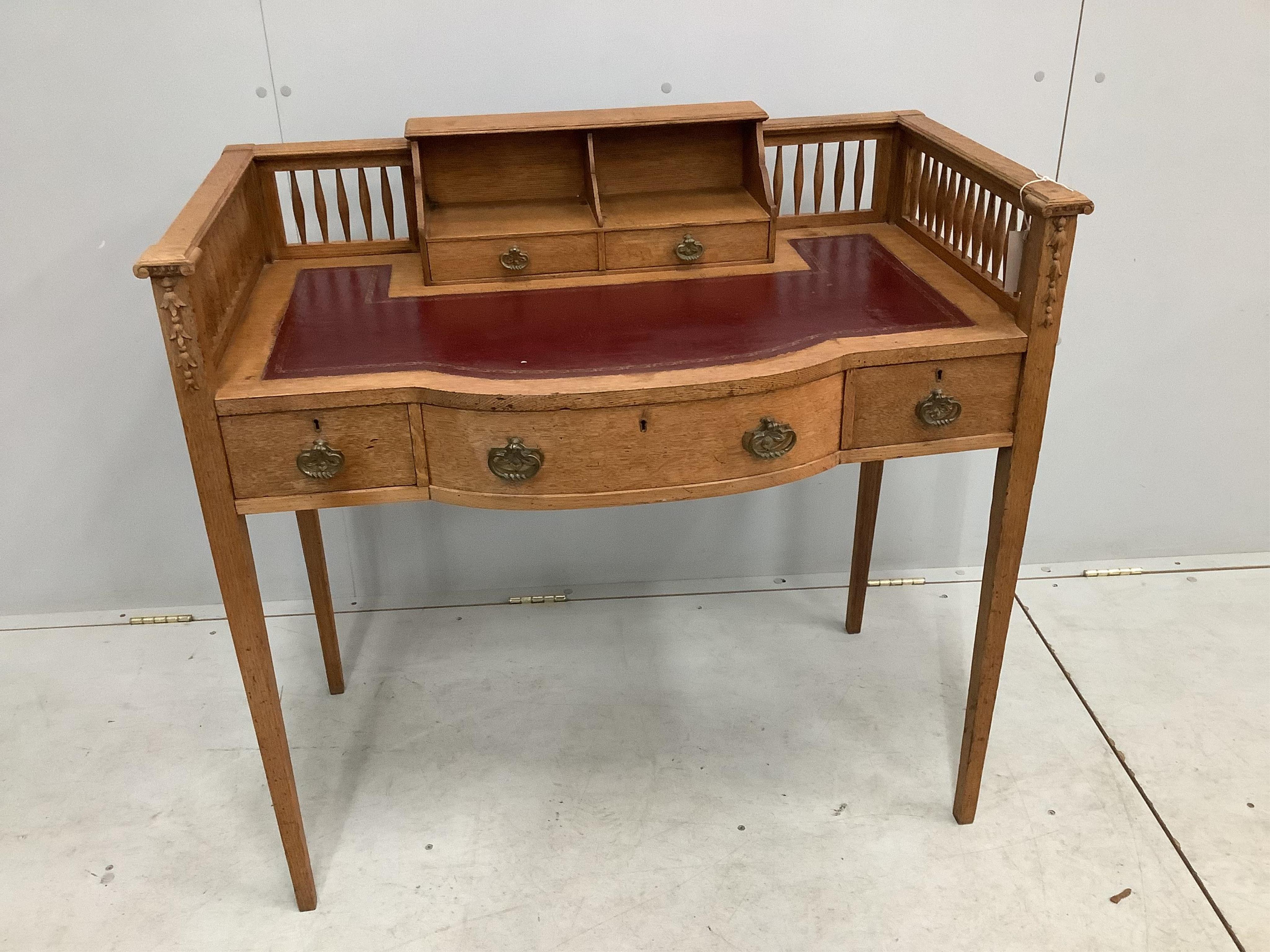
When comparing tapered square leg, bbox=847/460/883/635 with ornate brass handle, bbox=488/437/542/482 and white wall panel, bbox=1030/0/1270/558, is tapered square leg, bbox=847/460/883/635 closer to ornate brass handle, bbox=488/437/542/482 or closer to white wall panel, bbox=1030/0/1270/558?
white wall panel, bbox=1030/0/1270/558

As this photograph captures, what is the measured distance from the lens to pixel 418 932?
80.7 inches

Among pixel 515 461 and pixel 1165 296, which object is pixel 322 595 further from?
pixel 1165 296

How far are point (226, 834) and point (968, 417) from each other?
171 centimetres

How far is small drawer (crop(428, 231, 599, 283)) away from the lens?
6.78 feet

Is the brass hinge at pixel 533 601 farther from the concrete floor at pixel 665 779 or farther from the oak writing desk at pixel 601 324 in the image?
the oak writing desk at pixel 601 324

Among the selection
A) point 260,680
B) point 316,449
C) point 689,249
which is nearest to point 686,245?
point 689,249

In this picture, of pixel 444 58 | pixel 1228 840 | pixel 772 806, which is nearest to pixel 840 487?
pixel 772 806

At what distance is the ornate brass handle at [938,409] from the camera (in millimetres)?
1809

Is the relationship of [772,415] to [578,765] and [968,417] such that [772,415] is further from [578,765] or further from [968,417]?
[578,765]

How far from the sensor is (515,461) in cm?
169

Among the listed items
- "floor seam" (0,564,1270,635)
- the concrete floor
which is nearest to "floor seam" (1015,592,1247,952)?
the concrete floor

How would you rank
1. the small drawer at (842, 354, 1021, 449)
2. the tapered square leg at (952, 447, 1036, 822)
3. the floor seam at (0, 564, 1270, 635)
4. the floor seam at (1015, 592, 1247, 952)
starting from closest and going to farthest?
the small drawer at (842, 354, 1021, 449) → the tapered square leg at (952, 447, 1036, 822) → the floor seam at (1015, 592, 1247, 952) → the floor seam at (0, 564, 1270, 635)

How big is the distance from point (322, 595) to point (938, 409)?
150 cm

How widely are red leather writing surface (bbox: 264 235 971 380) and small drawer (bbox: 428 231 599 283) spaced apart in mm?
69
